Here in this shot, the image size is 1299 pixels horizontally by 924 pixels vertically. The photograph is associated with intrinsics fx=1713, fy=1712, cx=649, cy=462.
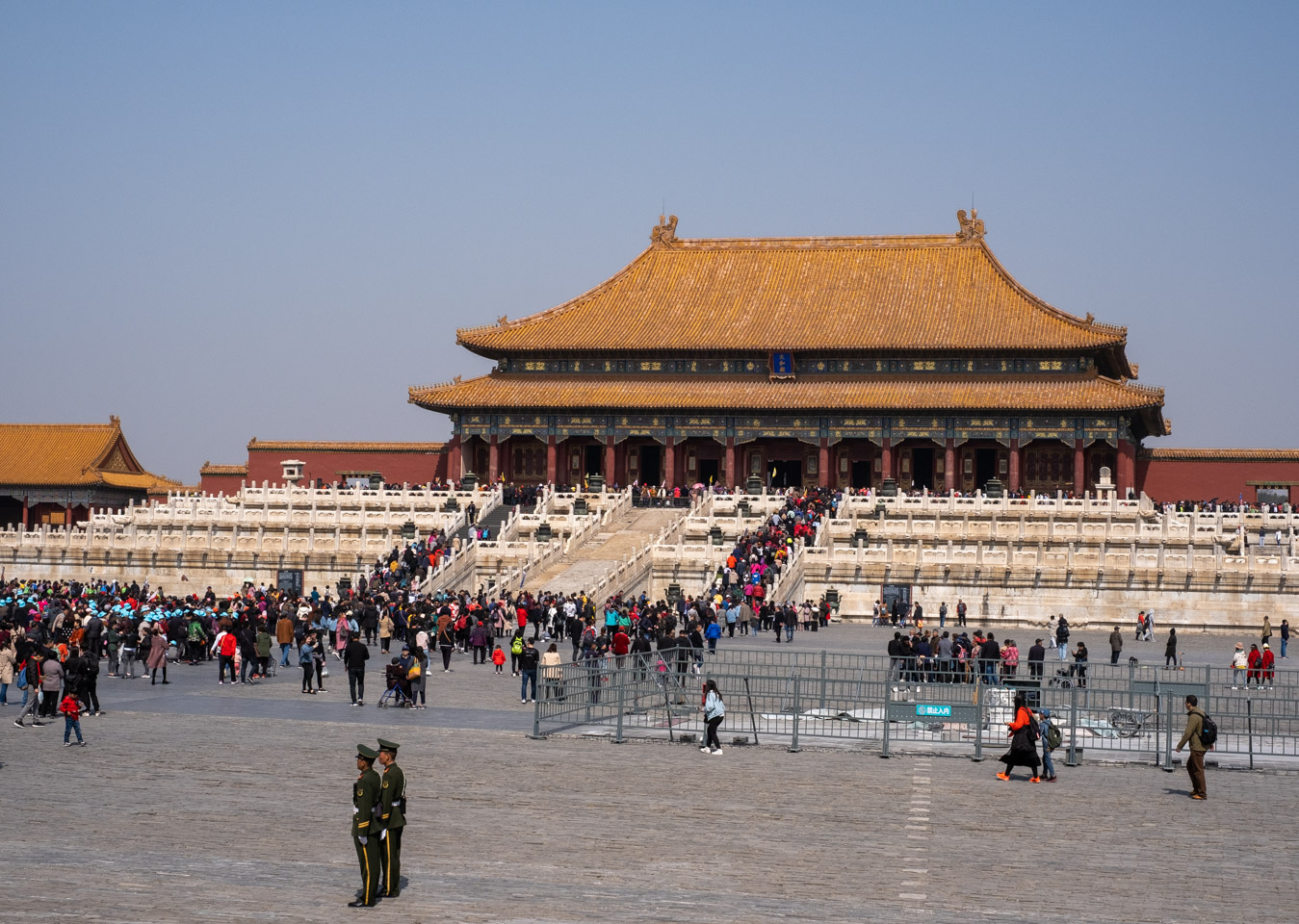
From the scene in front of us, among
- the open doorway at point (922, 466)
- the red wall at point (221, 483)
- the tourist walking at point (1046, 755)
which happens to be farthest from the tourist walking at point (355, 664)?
the red wall at point (221, 483)

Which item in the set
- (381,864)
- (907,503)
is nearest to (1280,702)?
(381,864)

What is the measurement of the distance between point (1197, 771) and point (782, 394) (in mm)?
47245

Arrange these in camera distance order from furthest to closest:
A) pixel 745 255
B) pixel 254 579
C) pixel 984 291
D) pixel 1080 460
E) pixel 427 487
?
pixel 745 255 < pixel 984 291 < pixel 1080 460 < pixel 427 487 < pixel 254 579

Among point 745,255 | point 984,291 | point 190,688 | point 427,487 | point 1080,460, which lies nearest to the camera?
point 190,688

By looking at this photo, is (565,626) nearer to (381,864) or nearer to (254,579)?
(254,579)

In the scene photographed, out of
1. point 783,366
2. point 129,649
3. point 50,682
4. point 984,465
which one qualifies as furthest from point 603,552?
point 50,682

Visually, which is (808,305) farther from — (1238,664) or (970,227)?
(1238,664)

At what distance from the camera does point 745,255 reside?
74188 millimetres

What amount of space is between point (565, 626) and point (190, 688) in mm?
9567

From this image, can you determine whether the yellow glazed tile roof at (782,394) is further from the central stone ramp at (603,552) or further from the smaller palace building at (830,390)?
the central stone ramp at (603,552)

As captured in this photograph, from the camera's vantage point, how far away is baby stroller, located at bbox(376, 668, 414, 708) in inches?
963

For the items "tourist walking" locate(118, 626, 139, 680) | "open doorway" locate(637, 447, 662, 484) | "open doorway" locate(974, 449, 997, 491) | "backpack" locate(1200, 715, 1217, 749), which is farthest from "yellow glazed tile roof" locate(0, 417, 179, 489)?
"backpack" locate(1200, 715, 1217, 749)

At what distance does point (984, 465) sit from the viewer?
64.6 metres

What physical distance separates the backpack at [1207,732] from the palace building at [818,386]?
43.1 metres
